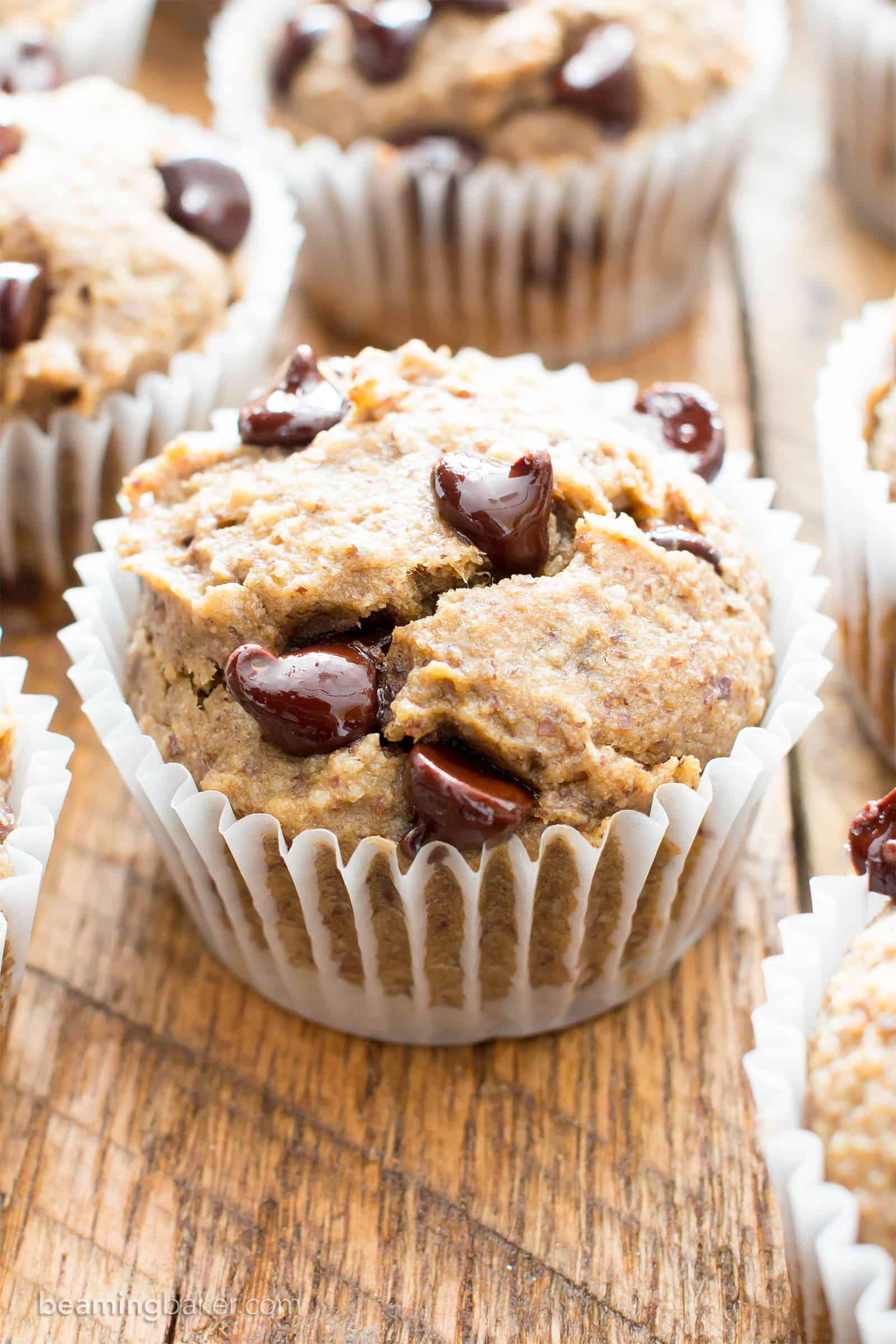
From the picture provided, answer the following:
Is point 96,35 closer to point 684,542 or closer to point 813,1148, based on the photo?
point 684,542

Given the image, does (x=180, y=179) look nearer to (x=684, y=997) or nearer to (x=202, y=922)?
(x=202, y=922)

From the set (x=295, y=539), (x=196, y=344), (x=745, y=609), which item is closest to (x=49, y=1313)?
(x=295, y=539)

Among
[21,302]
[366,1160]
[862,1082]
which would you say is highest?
[21,302]

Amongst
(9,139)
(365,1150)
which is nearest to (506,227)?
(9,139)

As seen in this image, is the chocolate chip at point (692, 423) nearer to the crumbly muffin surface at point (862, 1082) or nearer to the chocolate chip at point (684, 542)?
the chocolate chip at point (684, 542)

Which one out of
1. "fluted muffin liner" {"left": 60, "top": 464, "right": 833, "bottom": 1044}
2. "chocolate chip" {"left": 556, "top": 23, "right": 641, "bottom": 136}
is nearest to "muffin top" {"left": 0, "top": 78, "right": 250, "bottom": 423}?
"fluted muffin liner" {"left": 60, "top": 464, "right": 833, "bottom": 1044}

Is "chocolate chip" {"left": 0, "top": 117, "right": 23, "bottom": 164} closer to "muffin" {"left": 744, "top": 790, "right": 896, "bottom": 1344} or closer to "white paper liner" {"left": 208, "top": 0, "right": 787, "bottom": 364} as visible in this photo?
"white paper liner" {"left": 208, "top": 0, "right": 787, "bottom": 364}
